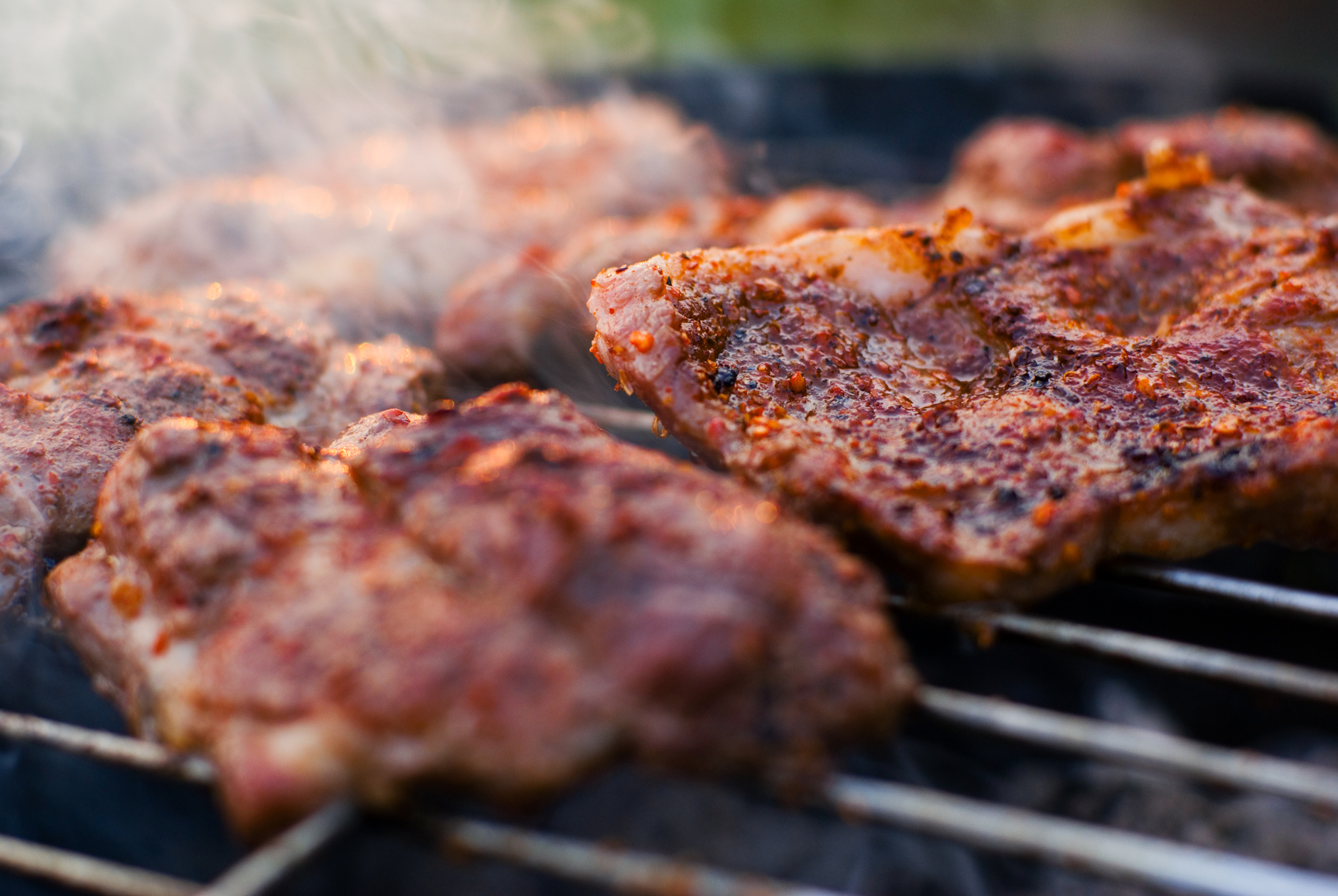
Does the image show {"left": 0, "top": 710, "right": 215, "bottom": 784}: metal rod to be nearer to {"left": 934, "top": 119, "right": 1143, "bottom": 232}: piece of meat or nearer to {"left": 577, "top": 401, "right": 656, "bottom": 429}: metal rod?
{"left": 577, "top": 401, "right": 656, "bottom": 429}: metal rod

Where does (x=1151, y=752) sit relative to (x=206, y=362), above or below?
above

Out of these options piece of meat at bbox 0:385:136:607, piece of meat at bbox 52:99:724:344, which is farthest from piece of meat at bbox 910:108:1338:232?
piece of meat at bbox 0:385:136:607

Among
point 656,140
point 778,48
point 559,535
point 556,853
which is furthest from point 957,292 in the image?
point 778,48

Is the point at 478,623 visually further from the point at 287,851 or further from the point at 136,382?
the point at 136,382

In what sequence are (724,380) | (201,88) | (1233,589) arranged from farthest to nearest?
(201,88)
(724,380)
(1233,589)

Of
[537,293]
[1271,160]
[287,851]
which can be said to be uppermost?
[1271,160]

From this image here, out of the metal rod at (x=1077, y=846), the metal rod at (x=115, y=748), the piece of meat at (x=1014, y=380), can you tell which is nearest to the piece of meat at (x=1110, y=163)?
the piece of meat at (x=1014, y=380)

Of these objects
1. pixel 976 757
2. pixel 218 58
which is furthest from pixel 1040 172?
pixel 218 58
